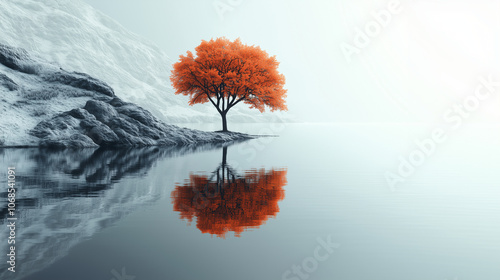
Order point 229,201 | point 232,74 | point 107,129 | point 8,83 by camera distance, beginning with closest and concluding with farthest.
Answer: point 229,201
point 107,129
point 8,83
point 232,74

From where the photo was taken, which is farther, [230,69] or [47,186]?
[230,69]

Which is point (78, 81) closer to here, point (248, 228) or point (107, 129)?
point (107, 129)

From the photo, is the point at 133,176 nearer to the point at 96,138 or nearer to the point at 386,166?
the point at 386,166

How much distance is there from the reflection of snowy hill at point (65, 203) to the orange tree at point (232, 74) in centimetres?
3587

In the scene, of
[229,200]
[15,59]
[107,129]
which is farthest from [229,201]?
[15,59]

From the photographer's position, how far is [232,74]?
181ft

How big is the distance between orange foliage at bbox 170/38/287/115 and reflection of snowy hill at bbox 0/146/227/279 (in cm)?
3587

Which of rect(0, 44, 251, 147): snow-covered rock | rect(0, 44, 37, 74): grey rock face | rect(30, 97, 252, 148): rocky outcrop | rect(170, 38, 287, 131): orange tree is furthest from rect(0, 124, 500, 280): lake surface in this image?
rect(170, 38, 287, 131): orange tree

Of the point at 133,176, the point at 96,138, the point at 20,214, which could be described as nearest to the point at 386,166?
the point at 133,176

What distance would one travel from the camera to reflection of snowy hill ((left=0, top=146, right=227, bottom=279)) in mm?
7855

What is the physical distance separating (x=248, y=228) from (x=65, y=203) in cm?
573

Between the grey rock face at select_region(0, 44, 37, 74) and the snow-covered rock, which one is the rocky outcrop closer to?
the snow-covered rock

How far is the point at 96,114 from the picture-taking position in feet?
131

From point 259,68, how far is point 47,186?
4510cm
